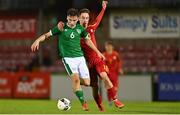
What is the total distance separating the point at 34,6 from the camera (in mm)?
29844

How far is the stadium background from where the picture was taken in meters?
27.8

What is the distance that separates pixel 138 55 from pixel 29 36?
16.1ft

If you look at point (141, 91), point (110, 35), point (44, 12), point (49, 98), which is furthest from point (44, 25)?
point (141, 91)

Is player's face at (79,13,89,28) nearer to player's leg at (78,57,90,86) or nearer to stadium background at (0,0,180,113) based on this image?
player's leg at (78,57,90,86)

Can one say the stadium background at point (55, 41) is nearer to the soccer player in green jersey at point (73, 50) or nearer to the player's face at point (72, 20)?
the soccer player in green jersey at point (73, 50)

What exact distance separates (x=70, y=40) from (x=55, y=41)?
1653cm

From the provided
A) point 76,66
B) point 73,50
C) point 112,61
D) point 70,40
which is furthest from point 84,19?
point 112,61

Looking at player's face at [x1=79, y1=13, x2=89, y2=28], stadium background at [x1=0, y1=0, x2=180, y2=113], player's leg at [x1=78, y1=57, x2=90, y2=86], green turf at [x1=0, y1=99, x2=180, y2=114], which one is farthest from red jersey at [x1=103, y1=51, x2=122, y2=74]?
player's leg at [x1=78, y1=57, x2=90, y2=86]

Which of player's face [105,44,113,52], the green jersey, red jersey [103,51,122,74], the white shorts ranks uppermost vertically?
the green jersey

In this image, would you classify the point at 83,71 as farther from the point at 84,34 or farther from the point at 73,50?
the point at 84,34

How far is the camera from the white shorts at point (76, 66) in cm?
1494

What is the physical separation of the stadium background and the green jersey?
38.7ft

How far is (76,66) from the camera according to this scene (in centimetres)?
1498

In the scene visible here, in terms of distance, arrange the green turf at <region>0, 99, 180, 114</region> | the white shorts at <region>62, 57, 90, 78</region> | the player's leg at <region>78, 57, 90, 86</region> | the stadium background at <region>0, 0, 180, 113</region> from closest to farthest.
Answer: the white shorts at <region>62, 57, 90, 78</region> < the player's leg at <region>78, 57, 90, 86</region> < the green turf at <region>0, 99, 180, 114</region> < the stadium background at <region>0, 0, 180, 113</region>
